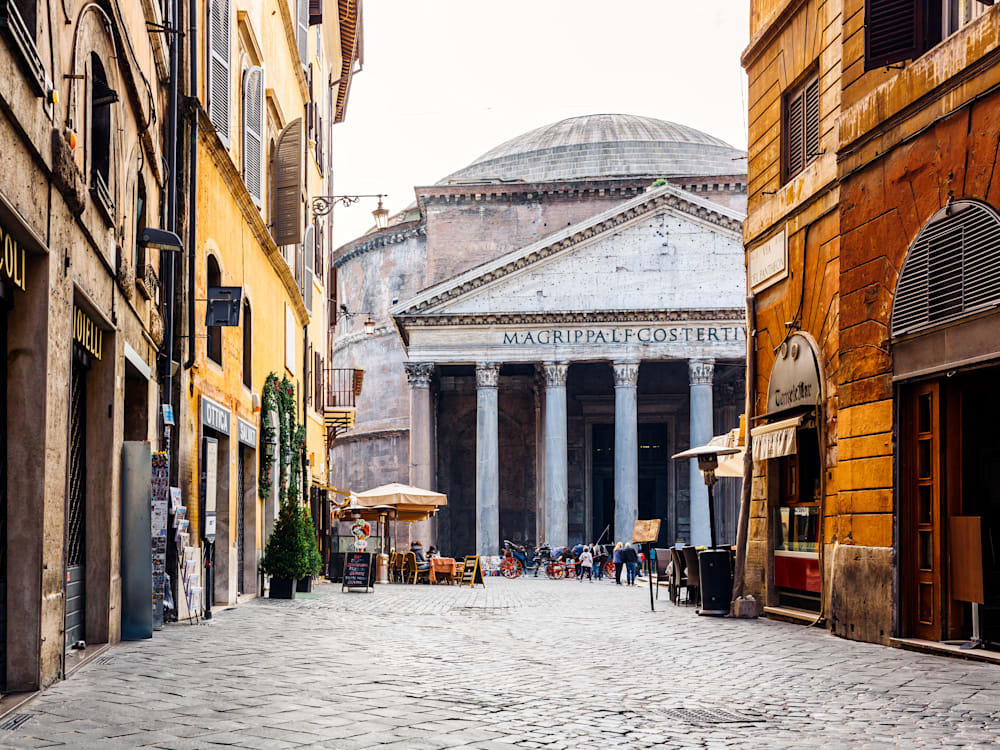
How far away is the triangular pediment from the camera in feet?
121

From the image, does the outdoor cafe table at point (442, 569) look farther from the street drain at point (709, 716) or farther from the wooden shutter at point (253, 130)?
the street drain at point (709, 716)

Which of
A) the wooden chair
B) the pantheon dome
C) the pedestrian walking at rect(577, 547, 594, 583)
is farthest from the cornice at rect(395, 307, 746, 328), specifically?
the wooden chair

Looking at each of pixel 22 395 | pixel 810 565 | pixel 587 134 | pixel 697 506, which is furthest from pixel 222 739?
pixel 587 134

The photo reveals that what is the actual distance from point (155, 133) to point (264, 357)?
704 centimetres

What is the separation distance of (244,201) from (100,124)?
6.99m

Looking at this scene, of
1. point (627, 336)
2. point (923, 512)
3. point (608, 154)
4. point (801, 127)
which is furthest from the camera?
point (608, 154)

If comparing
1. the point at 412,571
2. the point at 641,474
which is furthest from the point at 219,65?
the point at 641,474

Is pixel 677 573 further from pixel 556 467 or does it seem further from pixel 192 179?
pixel 556 467

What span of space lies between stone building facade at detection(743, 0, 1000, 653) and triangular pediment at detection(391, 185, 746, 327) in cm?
2497

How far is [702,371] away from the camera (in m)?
36.3

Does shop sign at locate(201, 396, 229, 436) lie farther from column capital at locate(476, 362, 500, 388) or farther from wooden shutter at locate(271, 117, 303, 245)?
column capital at locate(476, 362, 500, 388)

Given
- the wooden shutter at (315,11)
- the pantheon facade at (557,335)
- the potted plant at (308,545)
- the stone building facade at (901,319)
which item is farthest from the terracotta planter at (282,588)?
the pantheon facade at (557,335)

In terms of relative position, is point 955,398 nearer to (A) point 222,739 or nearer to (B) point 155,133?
(A) point 222,739

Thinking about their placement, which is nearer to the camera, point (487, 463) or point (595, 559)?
point (595, 559)
